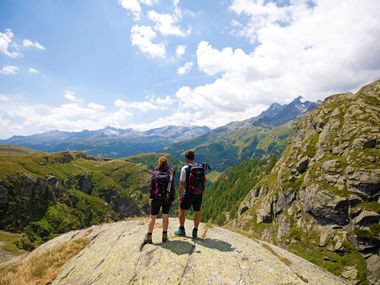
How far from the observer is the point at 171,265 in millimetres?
12883

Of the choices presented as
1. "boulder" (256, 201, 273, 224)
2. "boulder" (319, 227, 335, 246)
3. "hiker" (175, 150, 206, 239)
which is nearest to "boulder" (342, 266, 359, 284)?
"boulder" (319, 227, 335, 246)

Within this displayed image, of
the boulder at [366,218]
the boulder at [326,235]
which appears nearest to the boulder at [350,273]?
the boulder at [326,235]

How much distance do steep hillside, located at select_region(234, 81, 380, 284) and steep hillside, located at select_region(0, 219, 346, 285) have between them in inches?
3892

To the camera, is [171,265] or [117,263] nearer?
[171,265]

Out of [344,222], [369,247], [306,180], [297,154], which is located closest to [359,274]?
[369,247]

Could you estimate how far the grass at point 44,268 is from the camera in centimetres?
1541

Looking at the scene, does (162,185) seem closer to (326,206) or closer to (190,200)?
(190,200)

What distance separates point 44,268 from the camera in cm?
1678

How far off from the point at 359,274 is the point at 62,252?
10616cm

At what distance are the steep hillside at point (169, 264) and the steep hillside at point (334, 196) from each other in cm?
9886

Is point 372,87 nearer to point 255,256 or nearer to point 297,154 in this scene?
point 297,154

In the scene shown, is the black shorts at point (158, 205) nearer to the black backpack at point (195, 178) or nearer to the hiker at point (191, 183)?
the hiker at point (191, 183)

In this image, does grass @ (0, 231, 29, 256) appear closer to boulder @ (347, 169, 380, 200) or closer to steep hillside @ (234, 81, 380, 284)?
steep hillside @ (234, 81, 380, 284)

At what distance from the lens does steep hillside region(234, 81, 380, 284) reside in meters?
99.0
